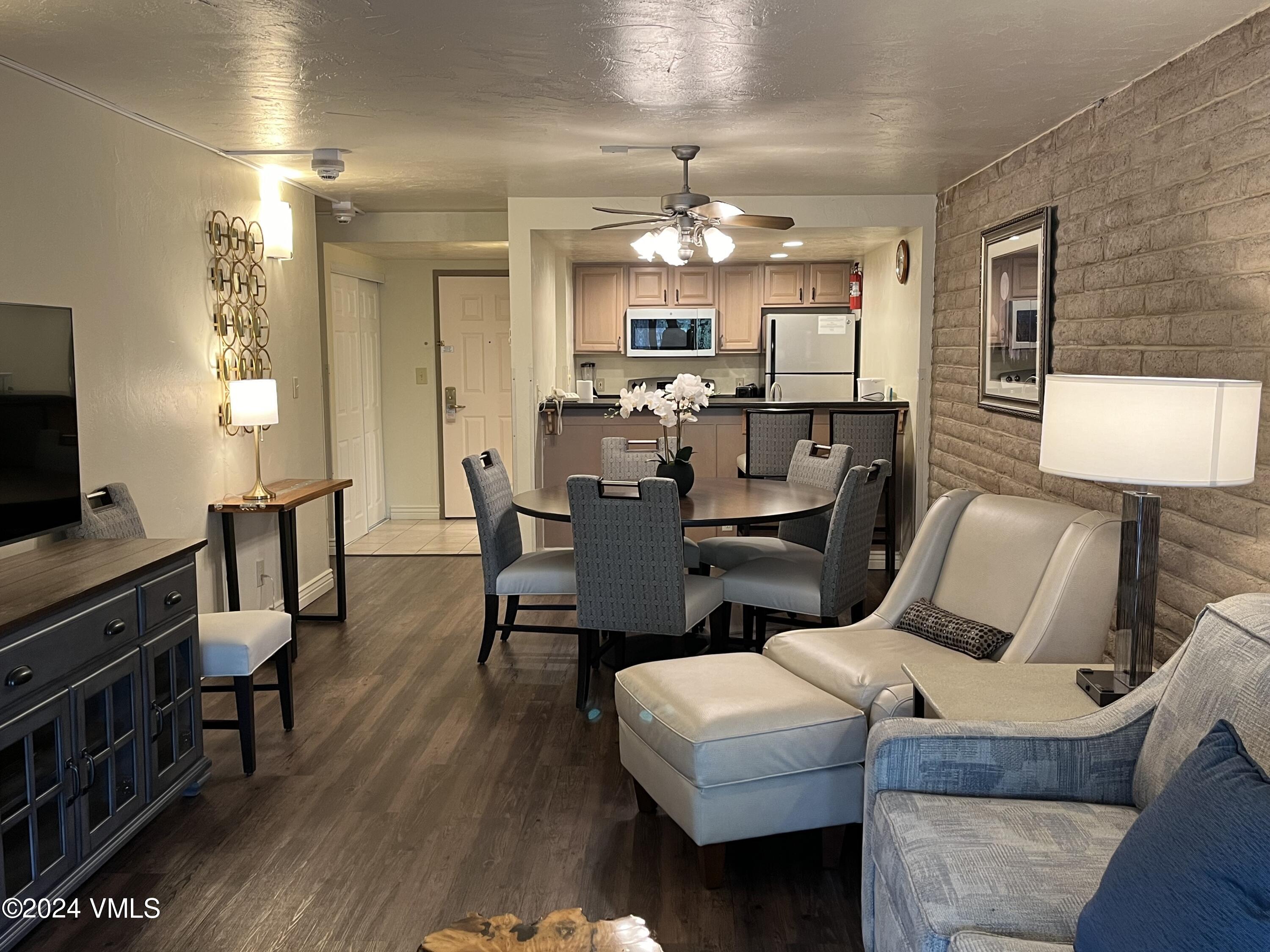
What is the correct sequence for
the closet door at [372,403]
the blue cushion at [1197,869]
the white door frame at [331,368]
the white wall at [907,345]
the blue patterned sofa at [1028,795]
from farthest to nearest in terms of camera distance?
the closet door at [372,403] → the white door frame at [331,368] → the white wall at [907,345] → the blue patterned sofa at [1028,795] → the blue cushion at [1197,869]

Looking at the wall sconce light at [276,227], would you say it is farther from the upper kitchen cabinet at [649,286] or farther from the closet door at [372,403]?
the upper kitchen cabinet at [649,286]

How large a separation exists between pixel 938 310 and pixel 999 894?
4.65m

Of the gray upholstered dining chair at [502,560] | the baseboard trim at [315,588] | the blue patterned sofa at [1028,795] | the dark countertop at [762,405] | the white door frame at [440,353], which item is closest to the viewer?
the blue patterned sofa at [1028,795]

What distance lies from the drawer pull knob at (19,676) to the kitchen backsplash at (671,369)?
265 inches

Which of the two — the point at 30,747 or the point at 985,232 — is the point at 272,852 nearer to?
the point at 30,747

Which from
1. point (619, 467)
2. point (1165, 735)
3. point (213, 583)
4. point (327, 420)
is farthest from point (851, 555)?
point (327, 420)

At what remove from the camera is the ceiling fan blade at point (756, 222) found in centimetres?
426

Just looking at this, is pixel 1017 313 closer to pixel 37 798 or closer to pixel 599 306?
pixel 37 798

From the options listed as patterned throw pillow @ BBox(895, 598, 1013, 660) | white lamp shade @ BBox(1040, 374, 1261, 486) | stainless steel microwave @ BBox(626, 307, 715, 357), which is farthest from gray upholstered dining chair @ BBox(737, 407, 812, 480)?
white lamp shade @ BBox(1040, 374, 1261, 486)

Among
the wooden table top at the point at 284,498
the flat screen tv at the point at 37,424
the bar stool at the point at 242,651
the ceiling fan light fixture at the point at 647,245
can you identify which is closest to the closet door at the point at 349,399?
the wooden table top at the point at 284,498

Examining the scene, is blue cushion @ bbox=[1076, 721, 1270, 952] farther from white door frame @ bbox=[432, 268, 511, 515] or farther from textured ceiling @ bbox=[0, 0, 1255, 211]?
white door frame @ bbox=[432, 268, 511, 515]

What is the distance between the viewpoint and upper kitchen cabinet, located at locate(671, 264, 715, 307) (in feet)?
27.9

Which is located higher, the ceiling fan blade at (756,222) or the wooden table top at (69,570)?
the ceiling fan blade at (756,222)

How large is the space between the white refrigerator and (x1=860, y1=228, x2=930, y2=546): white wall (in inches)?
18.6
